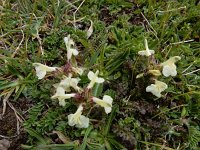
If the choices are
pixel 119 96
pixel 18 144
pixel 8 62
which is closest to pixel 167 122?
pixel 119 96

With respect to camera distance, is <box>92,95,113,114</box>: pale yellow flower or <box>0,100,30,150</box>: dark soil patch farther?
<box>0,100,30,150</box>: dark soil patch

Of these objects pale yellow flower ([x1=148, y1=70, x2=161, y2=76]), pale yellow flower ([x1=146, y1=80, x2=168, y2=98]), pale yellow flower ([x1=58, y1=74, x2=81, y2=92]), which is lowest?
pale yellow flower ([x1=146, y1=80, x2=168, y2=98])

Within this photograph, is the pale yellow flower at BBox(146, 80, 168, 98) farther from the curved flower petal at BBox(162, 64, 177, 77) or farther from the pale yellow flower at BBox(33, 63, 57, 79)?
the pale yellow flower at BBox(33, 63, 57, 79)

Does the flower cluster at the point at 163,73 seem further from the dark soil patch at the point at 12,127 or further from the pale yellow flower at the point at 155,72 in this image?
the dark soil patch at the point at 12,127

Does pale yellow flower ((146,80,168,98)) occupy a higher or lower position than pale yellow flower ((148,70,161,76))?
lower

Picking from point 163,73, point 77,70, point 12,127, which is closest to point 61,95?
point 77,70

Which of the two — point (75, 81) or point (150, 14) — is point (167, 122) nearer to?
point (75, 81)

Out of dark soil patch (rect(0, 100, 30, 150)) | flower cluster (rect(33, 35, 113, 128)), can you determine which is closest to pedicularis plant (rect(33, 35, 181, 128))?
flower cluster (rect(33, 35, 113, 128))

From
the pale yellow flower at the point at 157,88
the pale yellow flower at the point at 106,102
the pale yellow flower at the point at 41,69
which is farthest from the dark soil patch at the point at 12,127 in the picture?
the pale yellow flower at the point at 157,88
